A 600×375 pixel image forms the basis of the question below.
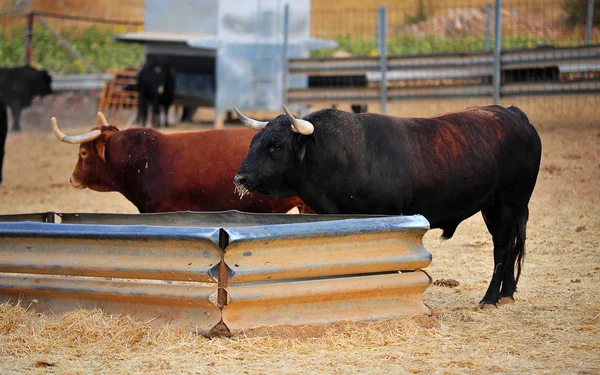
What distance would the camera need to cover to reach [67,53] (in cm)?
3197

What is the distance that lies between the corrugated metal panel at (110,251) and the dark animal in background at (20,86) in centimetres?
1850

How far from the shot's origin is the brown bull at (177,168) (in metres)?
8.41

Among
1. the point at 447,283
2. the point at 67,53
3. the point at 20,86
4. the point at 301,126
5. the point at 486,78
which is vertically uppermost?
the point at 67,53

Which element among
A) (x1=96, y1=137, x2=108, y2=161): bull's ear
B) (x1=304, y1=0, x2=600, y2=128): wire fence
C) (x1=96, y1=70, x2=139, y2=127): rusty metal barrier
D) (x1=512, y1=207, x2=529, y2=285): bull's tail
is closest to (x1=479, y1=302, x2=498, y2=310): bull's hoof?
(x1=512, y1=207, x2=529, y2=285): bull's tail

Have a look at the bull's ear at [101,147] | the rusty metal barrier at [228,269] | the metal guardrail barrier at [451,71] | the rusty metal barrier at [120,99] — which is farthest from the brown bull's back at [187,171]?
the rusty metal barrier at [120,99]

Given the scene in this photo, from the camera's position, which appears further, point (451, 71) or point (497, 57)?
point (451, 71)

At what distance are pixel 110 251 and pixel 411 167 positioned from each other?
2.39 m

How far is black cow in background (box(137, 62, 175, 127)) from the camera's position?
70.2ft

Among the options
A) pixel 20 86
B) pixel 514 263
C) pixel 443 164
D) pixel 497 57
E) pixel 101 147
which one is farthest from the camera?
pixel 20 86

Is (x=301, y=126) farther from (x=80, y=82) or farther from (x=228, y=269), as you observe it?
(x=80, y=82)

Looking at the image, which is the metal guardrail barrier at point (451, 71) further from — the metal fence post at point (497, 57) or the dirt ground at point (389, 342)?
the dirt ground at point (389, 342)

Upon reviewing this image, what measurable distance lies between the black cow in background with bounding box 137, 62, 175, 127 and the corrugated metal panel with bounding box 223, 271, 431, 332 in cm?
1595

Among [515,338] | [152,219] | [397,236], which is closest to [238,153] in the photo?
→ [152,219]

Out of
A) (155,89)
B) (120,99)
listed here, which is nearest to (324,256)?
(155,89)
